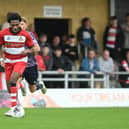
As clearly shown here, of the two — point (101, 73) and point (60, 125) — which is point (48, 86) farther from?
point (60, 125)

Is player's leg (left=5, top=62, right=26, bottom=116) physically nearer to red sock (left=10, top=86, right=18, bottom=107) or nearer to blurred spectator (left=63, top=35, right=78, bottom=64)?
red sock (left=10, top=86, right=18, bottom=107)

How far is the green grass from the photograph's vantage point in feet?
33.2

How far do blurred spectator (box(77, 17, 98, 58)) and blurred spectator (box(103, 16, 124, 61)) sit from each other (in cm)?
45

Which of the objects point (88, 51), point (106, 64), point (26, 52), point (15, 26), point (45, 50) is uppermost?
point (15, 26)

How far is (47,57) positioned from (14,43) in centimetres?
607

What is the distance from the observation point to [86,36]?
61.9 ft

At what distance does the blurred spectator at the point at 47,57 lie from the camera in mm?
17188

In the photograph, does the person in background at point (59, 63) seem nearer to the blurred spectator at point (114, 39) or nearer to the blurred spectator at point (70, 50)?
the blurred spectator at point (70, 50)

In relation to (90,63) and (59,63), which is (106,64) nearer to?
(90,63)

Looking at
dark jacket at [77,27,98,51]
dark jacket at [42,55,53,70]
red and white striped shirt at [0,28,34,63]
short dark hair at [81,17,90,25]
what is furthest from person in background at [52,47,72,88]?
red and white striped shirt at [0,28,34,63]

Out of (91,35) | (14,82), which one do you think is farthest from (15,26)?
(91,35)

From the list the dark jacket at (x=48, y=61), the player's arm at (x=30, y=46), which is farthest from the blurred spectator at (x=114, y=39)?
the player's arm at (x=30, y=46)

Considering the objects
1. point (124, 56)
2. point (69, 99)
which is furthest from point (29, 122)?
point (124, 56)

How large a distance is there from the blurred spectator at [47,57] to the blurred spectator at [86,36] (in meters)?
1.88
